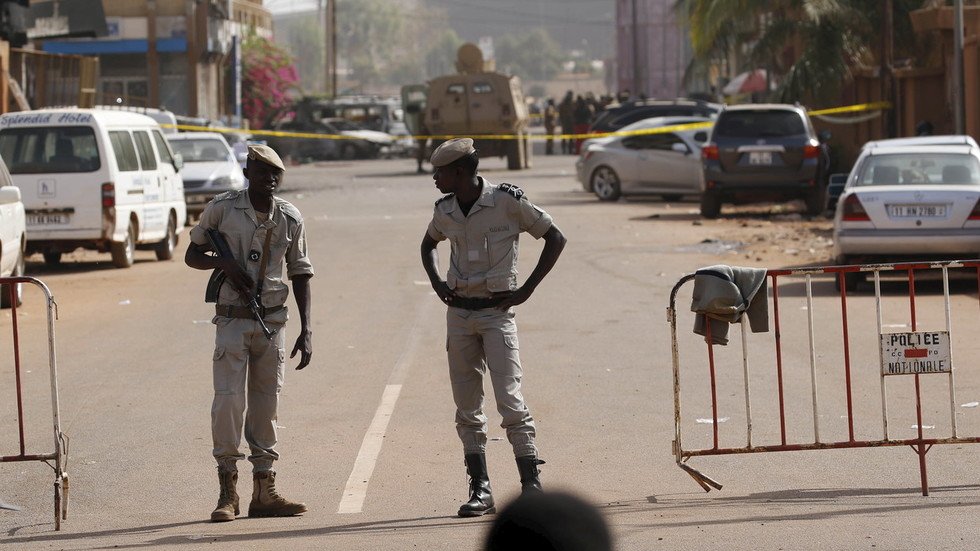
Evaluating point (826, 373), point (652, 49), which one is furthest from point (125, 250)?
point (652, 49)

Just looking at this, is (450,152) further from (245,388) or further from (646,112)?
(646,112)

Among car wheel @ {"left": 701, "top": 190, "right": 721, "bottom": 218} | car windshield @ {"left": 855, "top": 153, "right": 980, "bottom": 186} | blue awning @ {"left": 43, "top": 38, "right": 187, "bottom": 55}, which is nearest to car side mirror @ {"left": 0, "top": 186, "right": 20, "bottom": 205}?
car windshield @ {"left": 855, "top": 153, "right": 980, "bottom": 186}

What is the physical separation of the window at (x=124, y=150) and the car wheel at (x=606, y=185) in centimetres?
1226

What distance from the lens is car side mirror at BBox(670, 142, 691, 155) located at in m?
27.7

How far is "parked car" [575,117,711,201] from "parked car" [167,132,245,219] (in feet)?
24.0

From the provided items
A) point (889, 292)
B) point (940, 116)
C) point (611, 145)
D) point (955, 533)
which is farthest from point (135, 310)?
point (940, 116)

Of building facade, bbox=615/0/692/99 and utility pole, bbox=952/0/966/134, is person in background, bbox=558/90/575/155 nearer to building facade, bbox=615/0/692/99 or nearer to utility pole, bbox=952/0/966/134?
utility pole, bbox=952/0/966/134

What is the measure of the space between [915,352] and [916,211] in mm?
7520

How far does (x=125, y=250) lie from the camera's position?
18.8m

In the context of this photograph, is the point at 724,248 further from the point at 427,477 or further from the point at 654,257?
the point at 427,477

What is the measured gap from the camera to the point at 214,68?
2331 inches

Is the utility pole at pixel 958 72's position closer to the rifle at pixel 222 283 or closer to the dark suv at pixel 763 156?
the dark suv at pixel 763 156

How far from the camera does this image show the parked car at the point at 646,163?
27.7 metres

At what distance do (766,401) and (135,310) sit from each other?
7487 millimetres
